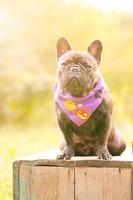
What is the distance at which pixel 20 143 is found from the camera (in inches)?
316

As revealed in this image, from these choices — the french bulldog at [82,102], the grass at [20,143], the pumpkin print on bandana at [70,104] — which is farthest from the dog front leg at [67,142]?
the grass at [20,143]

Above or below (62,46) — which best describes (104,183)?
below

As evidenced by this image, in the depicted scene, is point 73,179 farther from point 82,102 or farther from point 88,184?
point 82,102

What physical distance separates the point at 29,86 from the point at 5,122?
0.87 m

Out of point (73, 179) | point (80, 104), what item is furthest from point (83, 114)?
point (73, 179)

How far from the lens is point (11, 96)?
35.8ft

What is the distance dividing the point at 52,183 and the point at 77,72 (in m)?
0.65

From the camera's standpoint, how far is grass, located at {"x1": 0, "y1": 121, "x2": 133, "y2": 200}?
4.70 meters

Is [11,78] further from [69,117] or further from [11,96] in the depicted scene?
[69,117]

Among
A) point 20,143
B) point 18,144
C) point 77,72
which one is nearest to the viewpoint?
point 77,72

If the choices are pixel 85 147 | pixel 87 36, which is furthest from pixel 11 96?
pixel 85 147

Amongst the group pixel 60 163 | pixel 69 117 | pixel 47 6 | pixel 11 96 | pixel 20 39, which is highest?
pixel 47 6

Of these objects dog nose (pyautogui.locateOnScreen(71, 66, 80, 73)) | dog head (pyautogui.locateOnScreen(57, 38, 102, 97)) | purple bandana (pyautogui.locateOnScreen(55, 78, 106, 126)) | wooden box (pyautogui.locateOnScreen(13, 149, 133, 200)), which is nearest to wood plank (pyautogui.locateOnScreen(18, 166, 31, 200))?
wooden box (pyautogui.locateOnScreen(13, 149, 133, 200))

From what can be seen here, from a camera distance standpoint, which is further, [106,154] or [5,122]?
[5,122]
